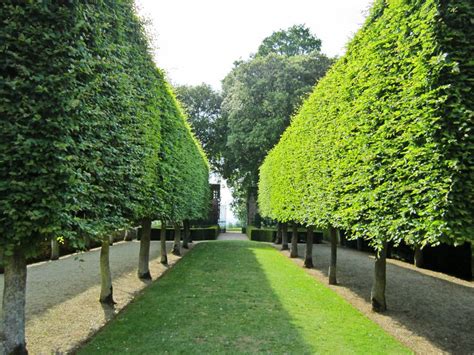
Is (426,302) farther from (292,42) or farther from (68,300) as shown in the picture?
(292,42)

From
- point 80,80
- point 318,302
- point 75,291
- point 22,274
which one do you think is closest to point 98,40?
point 80,80

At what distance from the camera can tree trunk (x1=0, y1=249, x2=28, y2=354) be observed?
4.73 m

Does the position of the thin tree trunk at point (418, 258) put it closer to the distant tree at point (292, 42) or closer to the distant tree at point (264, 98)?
the distant tree at point (264, 98)

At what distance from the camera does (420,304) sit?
9422mm

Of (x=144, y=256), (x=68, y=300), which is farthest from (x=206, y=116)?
(x=68, y=300)

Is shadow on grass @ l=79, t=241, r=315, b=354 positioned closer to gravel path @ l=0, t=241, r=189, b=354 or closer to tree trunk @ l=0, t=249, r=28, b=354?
gravel path @ l=0, t=241, r=189, b=354

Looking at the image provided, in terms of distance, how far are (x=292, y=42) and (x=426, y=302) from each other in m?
33.3

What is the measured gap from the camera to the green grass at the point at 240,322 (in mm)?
5930

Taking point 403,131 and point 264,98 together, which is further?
point 264,98

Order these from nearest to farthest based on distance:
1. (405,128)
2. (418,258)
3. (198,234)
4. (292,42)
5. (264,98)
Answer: (405,128) < (418,258) < (198,234) < (264,98) < (292,42)

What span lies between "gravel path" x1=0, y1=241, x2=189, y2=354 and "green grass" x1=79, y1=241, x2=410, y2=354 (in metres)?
0.42

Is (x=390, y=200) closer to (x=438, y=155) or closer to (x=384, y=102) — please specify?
(x=438, y=155)

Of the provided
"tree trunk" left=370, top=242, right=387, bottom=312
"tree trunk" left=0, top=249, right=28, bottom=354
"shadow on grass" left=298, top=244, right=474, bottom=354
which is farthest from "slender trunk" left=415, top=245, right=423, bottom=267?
"tree trunk" left=0, top=249, right=28, bottom=354

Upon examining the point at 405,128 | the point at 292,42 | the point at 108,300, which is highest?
the point at 292,42
